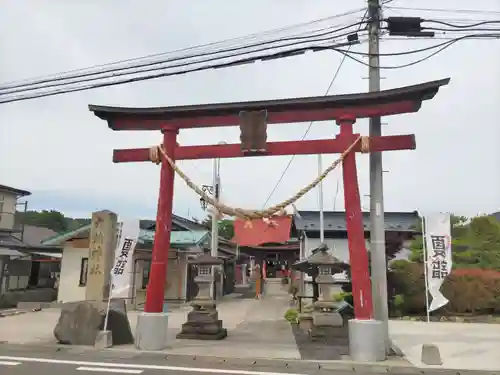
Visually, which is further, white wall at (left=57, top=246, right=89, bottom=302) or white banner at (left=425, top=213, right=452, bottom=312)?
white wall at (left=57, top=246, right=89, bottom=302)

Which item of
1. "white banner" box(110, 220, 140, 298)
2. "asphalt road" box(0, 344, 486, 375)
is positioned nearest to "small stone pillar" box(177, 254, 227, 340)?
"white banner" box(110, 220, 140, 298)

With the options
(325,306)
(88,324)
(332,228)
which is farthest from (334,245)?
(88,324)

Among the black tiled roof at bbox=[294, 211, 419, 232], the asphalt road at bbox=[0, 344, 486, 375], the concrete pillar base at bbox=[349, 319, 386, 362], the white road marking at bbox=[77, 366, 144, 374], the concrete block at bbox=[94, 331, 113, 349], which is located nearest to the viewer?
the white road marking at bbox=[77, 366, 144, 374]

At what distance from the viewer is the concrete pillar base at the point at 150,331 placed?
396 inches

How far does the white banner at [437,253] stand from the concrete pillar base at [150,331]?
815cm

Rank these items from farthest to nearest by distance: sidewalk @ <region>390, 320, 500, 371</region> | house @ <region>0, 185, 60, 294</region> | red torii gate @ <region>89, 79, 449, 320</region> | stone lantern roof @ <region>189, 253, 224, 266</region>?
house @ <region>0, 185, 60, 294</region> → stone lantern roof @ <region>189, 253, 224, 266</region> → red torii gate @ <region>89, 79, 449, 320</region> → sidewalk @ <region>390, 320, 500, 371</region>

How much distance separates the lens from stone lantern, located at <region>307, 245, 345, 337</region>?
13.0 metres

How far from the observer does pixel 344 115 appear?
410 inches

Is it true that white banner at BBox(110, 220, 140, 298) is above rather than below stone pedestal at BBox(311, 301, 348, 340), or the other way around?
above

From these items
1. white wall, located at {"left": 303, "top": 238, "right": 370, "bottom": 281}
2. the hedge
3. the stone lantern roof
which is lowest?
the hedge

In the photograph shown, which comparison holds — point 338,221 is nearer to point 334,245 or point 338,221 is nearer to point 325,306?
point 334,245

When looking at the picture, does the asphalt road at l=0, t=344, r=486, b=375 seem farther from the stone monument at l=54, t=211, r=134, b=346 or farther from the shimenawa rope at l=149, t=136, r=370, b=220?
the shimenawa rope at l=149, t=136, r=370, b=220

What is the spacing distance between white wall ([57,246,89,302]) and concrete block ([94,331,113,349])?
1169cm

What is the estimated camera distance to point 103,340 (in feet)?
33.9
